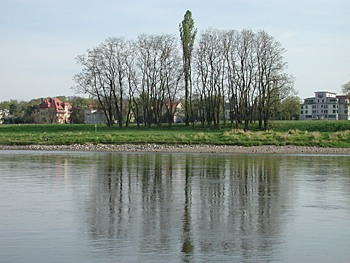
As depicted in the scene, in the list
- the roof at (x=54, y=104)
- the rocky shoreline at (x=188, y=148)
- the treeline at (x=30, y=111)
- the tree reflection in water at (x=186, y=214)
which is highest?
the roof at (x=54, y=104)

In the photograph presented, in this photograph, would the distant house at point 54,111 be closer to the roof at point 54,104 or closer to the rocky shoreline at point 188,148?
the roof at point 54,104

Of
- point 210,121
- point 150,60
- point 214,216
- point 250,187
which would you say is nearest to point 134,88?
point 150,60

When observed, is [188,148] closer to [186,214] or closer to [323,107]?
[186,214]

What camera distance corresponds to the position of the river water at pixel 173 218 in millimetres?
11953

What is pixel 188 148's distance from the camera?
188 ft

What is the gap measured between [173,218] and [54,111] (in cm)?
15978

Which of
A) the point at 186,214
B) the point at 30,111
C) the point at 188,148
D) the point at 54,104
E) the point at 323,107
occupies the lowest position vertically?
the point at 186,214

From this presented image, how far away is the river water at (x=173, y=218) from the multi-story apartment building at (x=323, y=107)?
156951 millimetres

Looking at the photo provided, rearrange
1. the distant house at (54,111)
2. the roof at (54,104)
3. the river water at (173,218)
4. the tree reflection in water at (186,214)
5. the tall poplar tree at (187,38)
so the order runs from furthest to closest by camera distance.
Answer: the roof at (54,104), the distant house at (54,111), the tall poplar tree at (187,38), the tree reflection in water at (186,214), the river water at (173,218)

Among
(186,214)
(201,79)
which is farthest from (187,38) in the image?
(186,214)

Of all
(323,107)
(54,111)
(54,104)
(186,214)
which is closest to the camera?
(186,214)

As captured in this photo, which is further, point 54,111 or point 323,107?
point 323,107

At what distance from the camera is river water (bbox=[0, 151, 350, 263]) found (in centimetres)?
1195

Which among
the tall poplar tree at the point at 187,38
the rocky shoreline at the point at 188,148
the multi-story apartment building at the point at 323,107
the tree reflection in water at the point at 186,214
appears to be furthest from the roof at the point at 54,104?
the tree reflection in water at the point at 186,214
